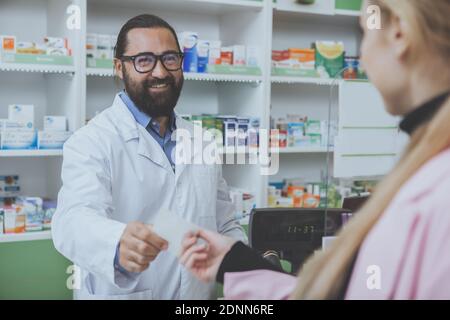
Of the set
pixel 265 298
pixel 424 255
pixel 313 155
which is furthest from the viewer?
pixel 313 155

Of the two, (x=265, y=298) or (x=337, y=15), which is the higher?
(x=337, y=15)

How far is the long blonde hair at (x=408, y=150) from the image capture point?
0.63 meters

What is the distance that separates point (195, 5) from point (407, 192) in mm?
2519

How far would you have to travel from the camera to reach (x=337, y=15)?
11.1ft

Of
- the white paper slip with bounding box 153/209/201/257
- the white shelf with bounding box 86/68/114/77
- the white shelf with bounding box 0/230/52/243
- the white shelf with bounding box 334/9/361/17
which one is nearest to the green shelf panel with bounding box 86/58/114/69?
the white shelf with bounding box 86/68/114/77

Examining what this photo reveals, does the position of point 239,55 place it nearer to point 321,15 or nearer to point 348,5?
point 321,15

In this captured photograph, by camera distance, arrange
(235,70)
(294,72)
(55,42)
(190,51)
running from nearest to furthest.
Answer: (55,42) → (190,51) → (235,70) → (294,72)

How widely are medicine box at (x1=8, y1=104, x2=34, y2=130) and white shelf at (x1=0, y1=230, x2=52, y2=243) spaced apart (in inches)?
17.9

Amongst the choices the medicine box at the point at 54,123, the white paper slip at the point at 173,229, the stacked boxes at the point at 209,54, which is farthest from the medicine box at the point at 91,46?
the white paper slip at the point at 173,229

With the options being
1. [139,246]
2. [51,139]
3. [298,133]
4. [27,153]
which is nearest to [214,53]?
[298,133]

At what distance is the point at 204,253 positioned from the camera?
100 centimetres
